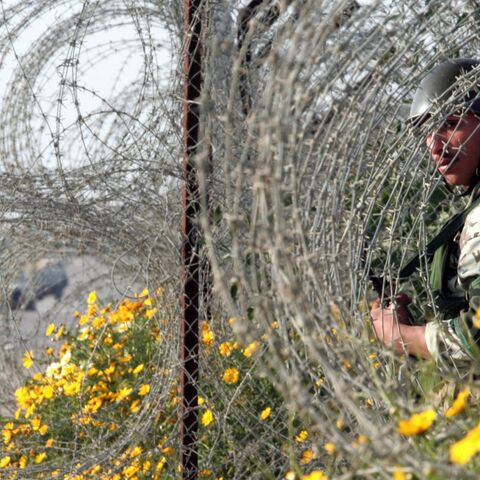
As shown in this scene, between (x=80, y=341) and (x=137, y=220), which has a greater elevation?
(x=137, y=220)

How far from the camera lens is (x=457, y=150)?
3254 mm

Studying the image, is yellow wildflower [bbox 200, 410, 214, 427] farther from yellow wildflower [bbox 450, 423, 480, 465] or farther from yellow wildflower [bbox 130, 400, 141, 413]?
yellow wildflower [bbox 450, 423, 480, 465]

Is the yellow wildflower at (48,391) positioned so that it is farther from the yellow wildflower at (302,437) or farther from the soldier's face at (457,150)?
the soldier's face at (457,150)

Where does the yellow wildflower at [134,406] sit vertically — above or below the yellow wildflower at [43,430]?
below

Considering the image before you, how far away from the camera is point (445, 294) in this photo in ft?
10.7

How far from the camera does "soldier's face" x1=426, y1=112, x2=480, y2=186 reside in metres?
3.28

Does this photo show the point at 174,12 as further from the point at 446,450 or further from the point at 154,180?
the point at 446,450

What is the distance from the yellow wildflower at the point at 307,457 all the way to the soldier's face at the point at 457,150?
0.92m

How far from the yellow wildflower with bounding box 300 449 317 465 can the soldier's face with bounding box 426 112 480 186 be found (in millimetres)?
917

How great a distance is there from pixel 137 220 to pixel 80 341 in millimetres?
1609

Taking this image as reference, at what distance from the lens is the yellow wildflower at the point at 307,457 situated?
3075 mm

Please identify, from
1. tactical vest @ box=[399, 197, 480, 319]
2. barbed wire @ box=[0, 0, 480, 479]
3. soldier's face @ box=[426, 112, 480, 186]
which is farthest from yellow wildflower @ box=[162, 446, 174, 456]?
soldier's face @ box=[426, 112, 480, 186]

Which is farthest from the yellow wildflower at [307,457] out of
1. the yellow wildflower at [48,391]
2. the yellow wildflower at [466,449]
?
the yellow wildflower at [48,391]

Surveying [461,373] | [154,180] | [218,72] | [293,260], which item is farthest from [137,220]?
[293,260]
